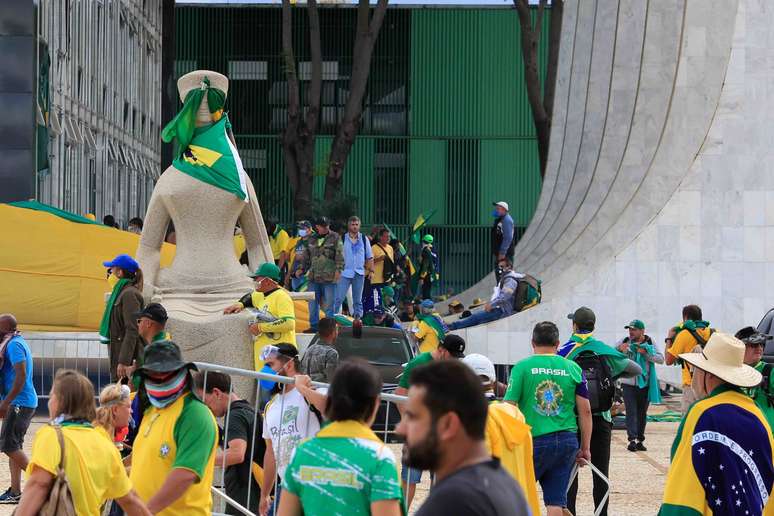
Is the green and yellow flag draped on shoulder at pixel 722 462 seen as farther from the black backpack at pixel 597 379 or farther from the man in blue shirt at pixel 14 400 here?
the man in blue shirt at pixel 14 400

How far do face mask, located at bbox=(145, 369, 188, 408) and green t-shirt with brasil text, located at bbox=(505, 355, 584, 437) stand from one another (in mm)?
3007

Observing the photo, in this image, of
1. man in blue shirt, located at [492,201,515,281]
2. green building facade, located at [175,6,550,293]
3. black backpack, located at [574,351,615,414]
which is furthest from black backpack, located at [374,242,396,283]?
green building facade, located at [175,6,550,293]

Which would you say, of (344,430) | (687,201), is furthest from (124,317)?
(687,201)

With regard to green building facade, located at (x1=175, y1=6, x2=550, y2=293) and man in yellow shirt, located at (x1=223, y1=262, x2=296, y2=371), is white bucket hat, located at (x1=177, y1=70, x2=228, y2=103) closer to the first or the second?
man in yellow shirt, located at (x1=223, y1=262, x2=296, y2=371)

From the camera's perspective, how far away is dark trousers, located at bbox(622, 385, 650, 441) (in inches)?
635

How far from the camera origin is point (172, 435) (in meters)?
6.56

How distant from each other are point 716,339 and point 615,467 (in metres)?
7.89

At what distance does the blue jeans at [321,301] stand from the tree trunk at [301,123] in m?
16.0

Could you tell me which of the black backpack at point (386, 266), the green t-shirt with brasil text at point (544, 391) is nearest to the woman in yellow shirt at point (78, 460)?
the green t-shirt with brasil text at point (544, 391)

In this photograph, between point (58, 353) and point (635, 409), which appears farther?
point (58, 353)

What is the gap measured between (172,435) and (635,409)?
10.3 meters

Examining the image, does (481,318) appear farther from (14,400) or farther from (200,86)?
(14,400)

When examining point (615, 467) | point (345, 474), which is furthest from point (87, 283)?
point (345, 474)

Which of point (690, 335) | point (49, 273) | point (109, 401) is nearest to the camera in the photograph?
point (109, 401)
